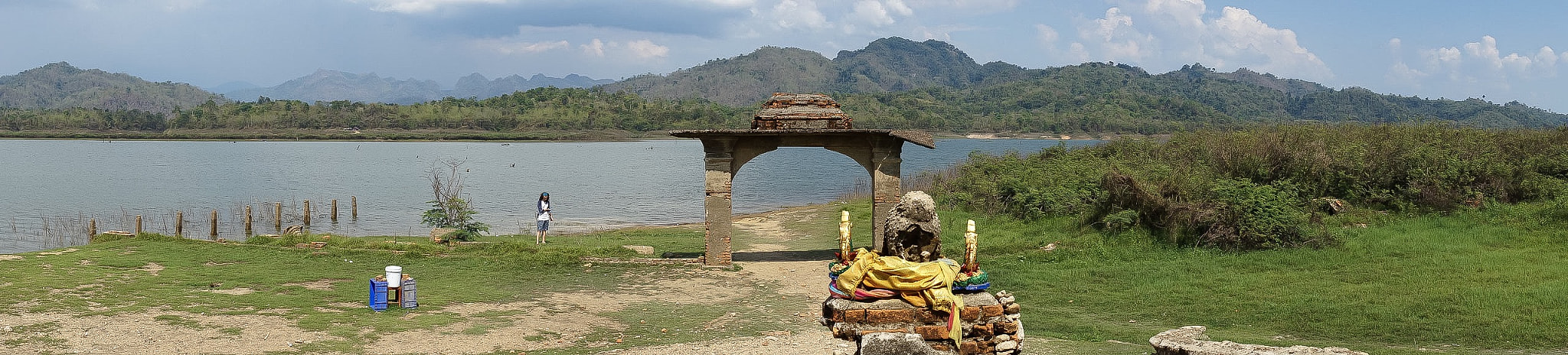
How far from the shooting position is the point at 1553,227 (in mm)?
15102

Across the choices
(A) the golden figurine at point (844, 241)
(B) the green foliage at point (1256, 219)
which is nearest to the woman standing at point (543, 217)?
(B) the green foliage at point (1256, 219)

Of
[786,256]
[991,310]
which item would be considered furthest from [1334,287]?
[786,256]

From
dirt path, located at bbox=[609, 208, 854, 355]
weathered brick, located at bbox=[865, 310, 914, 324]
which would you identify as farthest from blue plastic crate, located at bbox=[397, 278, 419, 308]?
weathered brick, located at bbox=[865, 310, 914, 324]

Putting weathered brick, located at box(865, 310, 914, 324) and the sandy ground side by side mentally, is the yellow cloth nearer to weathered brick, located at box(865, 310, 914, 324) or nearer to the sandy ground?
weathered brick, located at box(865, 310, 914, 324)

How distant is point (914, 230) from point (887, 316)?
26.9 inches

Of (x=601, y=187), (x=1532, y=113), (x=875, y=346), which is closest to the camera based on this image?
(x=875, y=346)

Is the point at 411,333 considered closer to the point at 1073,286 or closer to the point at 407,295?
the point at 407,295

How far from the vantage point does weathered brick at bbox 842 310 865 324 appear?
7.16 metres

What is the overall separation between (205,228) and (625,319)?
25276mm

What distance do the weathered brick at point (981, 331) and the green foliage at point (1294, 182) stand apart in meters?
10.2

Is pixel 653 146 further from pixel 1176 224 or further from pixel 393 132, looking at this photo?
pixel 1176 224

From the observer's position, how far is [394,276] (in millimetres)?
12258

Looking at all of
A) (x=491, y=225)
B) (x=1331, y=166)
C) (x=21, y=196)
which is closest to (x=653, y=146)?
(x=21, y=196)

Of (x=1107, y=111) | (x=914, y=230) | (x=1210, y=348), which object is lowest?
(x=1210, y=348)
